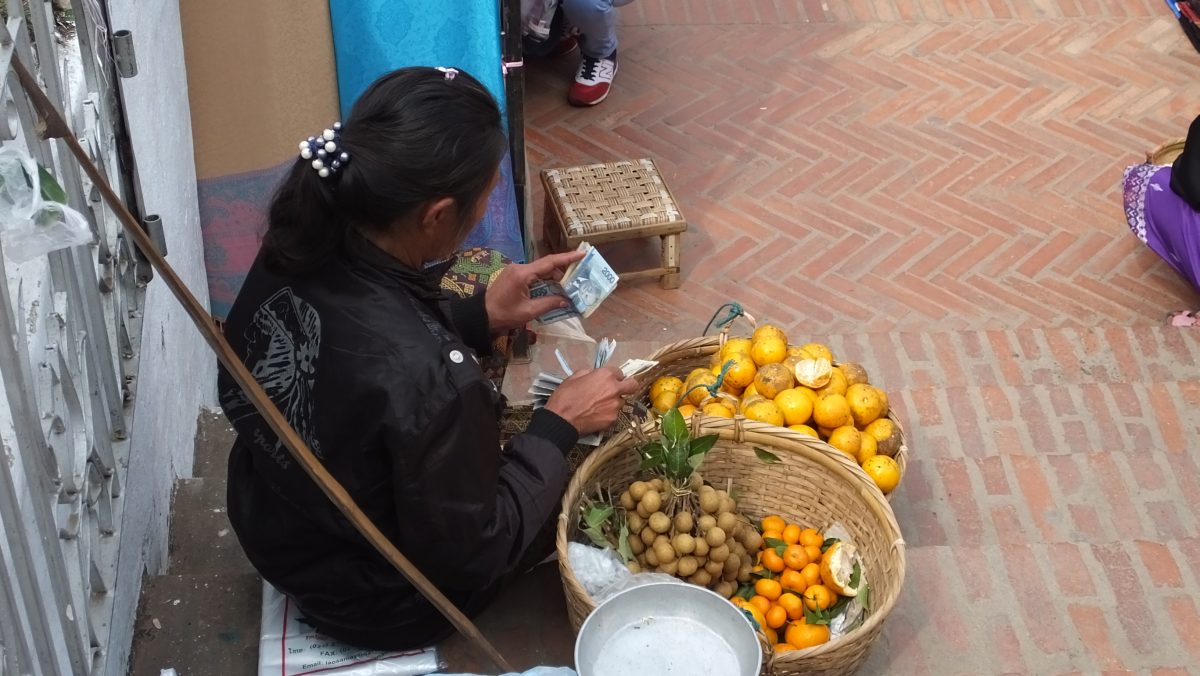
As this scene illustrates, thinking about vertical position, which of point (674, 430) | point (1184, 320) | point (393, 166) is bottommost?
point (1184, 320)

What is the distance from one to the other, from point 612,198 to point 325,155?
284 cm

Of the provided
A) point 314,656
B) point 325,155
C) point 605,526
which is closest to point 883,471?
point 605,526

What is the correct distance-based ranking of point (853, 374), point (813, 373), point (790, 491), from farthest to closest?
point (853, 374) → point (813, 373) → point (790, 491)

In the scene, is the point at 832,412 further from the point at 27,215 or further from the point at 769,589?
the point at 27,215

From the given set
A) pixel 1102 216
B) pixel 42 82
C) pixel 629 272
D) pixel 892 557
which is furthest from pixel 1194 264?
pixel 42 82

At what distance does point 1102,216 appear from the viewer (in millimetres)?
5535

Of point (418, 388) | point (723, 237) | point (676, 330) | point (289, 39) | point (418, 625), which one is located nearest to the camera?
point (418, 388)

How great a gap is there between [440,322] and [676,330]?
2518 mm

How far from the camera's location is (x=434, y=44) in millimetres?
4531

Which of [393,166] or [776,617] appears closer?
[393,166]

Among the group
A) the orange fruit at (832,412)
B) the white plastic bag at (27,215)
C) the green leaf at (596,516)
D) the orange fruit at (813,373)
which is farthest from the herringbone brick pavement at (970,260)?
the white plastic bag at (27,215)

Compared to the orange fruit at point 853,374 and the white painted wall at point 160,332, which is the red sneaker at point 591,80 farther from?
the orange fruit at point 853,374

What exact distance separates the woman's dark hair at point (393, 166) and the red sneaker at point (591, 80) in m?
3.76

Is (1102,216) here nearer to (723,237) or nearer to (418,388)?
(723,237)
